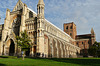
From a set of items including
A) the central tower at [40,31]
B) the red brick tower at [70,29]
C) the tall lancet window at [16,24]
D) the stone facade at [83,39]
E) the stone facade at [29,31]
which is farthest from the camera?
the red brick tower at [70,29]

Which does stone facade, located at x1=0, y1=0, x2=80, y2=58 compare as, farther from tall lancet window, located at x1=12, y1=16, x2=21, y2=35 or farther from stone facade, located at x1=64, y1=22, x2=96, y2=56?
stone facade, located at x1=64, y1=22, x2=96, y2=56


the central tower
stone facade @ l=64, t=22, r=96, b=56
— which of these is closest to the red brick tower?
stone facade @ l=64, t=22, r=96, b=56

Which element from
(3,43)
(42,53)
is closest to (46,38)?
(42,53)

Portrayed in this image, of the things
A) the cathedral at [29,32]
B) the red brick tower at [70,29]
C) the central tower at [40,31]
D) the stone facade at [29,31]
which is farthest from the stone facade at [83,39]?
the central tower at [40,31]

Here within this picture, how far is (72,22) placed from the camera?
105062mm

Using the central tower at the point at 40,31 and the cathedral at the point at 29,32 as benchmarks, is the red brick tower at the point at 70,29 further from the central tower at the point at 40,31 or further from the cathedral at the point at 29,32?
the central tower at the point at 40,31

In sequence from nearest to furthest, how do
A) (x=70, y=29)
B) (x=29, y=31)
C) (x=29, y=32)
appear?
(x=29, y=31), (x=29, y=32), (x=70, y=29)

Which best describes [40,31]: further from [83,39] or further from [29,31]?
[83,39]

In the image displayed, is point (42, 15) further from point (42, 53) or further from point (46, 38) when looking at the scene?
point (42, 53)

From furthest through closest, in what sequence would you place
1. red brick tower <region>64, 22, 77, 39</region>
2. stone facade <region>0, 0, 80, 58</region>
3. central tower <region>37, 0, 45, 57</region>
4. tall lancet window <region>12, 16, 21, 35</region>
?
red brick tower <region>64, 22, 77, 39</region> < tall lancet window <region>12, 16, 21, 35</region> < stone facade <region>0, 0, 80, 58</region> < central tower <region>37, 0, 45, 57</region>

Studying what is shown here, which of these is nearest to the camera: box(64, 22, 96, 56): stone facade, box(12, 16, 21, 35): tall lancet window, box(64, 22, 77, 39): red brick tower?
box(12, 16, 21, 35): tall lancet window

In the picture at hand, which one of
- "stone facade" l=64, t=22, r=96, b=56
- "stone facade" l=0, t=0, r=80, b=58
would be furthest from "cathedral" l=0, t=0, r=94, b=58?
"stone facade" l=64, t=22, r=96, b=56

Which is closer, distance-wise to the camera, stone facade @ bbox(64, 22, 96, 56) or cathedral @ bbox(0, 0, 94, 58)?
cathedral @ bbox(0, 0, 94, 58)

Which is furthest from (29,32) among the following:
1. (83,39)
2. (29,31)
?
(83,39)
